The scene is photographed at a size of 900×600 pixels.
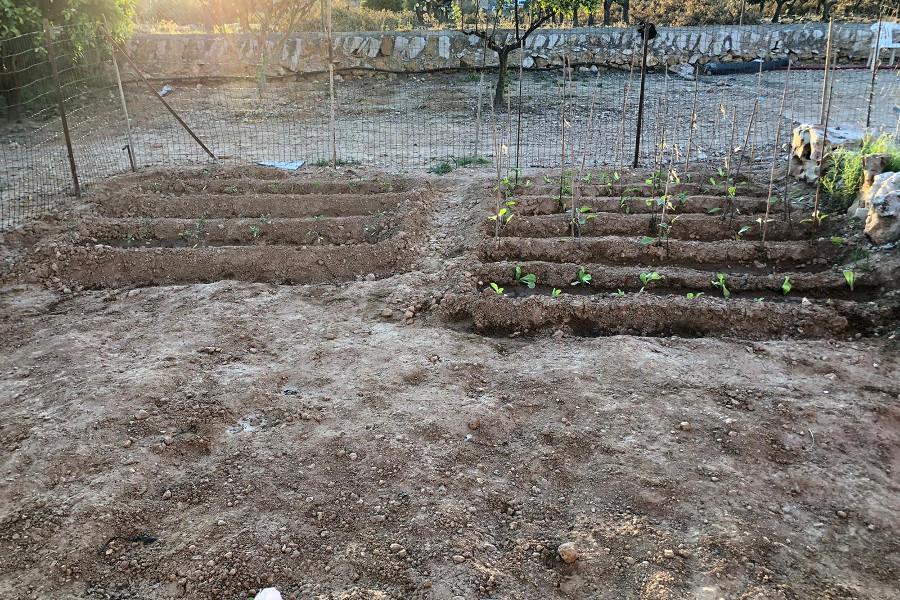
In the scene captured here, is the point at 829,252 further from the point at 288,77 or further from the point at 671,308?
the point at 288,77

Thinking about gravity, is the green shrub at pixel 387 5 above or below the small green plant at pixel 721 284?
above

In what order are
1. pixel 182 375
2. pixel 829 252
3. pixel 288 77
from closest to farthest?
pixel 182 375 → pixel 829 252 → pixel 288 77

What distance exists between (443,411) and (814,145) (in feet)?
20.1

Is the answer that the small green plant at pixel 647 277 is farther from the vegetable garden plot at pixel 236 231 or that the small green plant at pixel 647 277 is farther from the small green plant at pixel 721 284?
the vegetable garden plot at pixel 236 231

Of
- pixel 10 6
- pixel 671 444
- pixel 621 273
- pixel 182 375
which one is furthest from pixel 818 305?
pixel 10 6

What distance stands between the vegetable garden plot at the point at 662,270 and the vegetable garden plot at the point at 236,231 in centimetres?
127

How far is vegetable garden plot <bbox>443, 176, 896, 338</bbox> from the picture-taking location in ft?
18.6

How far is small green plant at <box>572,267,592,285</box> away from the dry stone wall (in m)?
11.2

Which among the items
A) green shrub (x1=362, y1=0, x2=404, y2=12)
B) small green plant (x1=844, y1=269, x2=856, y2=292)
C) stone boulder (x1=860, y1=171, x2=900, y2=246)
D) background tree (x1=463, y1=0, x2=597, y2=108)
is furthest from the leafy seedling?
green shrub (x1=362, y1=0, x2=404, y2=12)

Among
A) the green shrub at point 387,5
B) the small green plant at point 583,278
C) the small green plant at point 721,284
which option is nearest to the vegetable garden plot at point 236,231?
the small green plant at point 583,278

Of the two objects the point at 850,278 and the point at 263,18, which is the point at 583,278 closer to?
the point at 850,278

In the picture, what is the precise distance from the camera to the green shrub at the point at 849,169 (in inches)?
281

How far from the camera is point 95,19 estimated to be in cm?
1205

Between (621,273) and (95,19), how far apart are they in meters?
11.1
